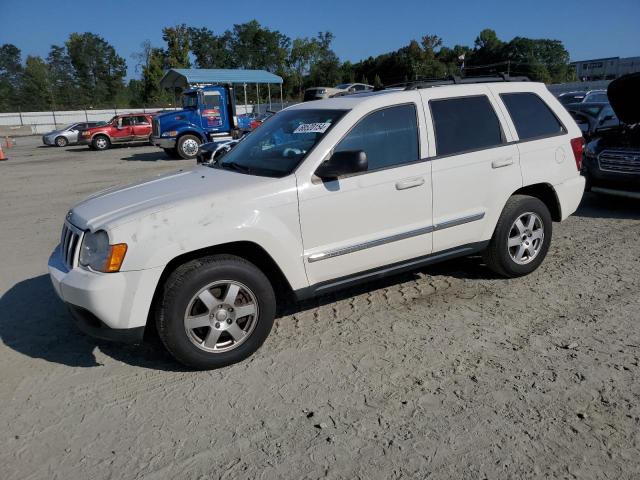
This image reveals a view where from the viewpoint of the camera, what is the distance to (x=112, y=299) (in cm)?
300

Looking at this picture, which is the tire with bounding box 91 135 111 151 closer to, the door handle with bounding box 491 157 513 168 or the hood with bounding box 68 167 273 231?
the hood with bounding box 68 167 273 231

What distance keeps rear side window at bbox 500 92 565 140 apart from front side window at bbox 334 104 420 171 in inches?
45.8

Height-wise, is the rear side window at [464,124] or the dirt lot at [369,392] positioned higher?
the rear side window at [464,124]

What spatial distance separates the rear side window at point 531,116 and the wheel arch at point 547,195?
481 mm

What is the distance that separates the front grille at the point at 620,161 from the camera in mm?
6892

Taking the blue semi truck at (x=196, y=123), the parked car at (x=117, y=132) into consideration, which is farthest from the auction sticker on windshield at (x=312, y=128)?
the parked car at (x=117, y=132)

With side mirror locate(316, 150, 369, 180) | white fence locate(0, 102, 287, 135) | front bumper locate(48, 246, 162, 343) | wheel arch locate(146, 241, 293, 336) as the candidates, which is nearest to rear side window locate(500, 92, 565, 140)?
side mirror locate(316, 150, 369, 180)

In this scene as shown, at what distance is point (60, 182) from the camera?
43.7 ft

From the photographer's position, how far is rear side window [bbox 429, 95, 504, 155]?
13.4 ft

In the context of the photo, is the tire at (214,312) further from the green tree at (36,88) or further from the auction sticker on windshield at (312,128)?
the green tree at (36,88)

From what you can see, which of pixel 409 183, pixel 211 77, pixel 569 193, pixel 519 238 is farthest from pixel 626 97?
pixel 211 77

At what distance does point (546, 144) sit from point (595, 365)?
2.25 m

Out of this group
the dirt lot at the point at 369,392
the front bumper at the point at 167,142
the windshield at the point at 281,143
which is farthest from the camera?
the front bumper at the point at 167,142

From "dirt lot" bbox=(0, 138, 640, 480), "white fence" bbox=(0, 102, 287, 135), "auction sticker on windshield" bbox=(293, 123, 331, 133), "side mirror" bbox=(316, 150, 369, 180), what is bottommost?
"dirt lot" bbox=(0, 138, 640, 480)
